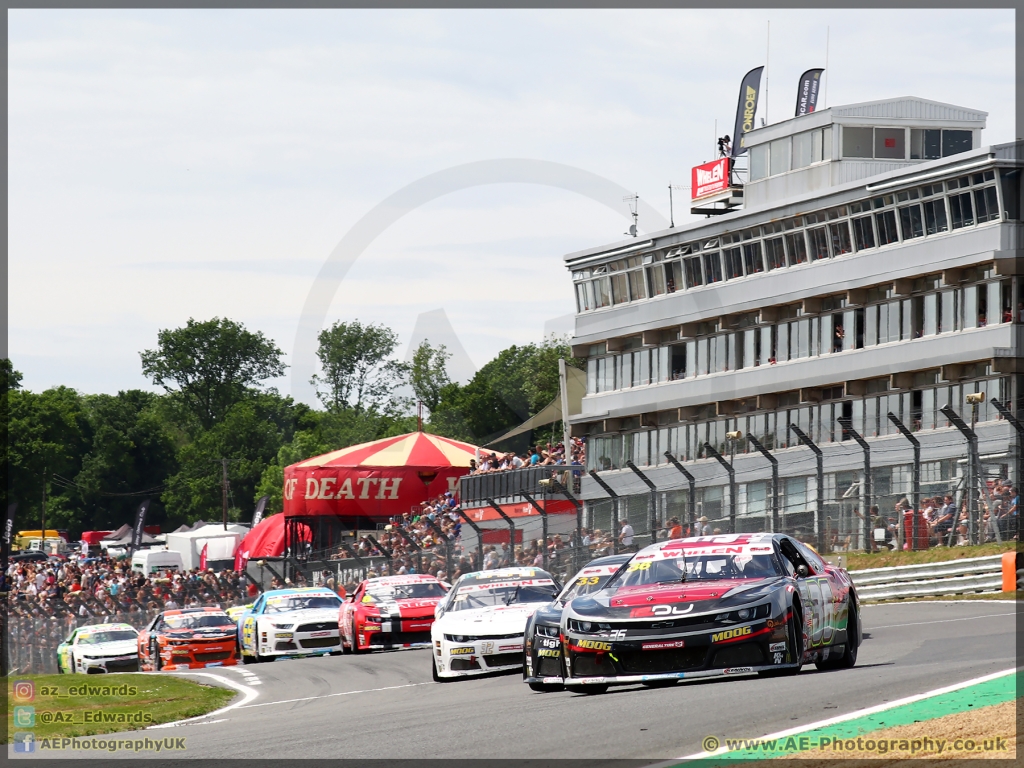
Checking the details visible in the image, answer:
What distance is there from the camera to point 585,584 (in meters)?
16.5

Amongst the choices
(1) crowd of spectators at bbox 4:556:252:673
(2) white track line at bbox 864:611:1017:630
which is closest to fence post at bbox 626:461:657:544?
(2) white track line at bbox 864:611:1017:630

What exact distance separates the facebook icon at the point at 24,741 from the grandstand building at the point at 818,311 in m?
21.3

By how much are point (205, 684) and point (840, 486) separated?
14.9 metres

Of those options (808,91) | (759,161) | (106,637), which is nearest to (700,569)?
(106,637)

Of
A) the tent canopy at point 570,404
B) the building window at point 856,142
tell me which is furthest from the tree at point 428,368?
the building window at point 856,142

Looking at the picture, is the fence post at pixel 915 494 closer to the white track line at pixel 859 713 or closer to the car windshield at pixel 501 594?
the car windshield at pixel 501 594

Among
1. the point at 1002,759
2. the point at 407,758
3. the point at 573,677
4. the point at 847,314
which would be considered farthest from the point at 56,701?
the point at 847,314

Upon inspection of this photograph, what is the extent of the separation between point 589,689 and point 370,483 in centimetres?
5186

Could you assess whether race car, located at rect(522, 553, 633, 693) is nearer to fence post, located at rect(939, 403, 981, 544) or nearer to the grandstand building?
fence post, located at rect(939, 403, 981, 544)

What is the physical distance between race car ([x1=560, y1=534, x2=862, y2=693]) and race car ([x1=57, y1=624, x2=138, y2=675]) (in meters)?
17.0

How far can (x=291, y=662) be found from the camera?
88.0ft

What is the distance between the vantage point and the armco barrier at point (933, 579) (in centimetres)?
2661

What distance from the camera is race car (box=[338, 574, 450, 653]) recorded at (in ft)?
85.6

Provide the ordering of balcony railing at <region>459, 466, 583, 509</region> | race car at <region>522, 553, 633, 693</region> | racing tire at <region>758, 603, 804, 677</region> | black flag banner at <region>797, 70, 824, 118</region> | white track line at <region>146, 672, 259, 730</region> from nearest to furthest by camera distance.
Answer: racing tire at <region>758, 603, 804, 677</region> < race car at <region>522, 553, 633, 693</region> < white track line at <region>146, 672, 259, 730</region> < balcony railing at <region>459, 466, 583, 509</region> < black flag banner at <region>797, 70, 824, 118</region>
